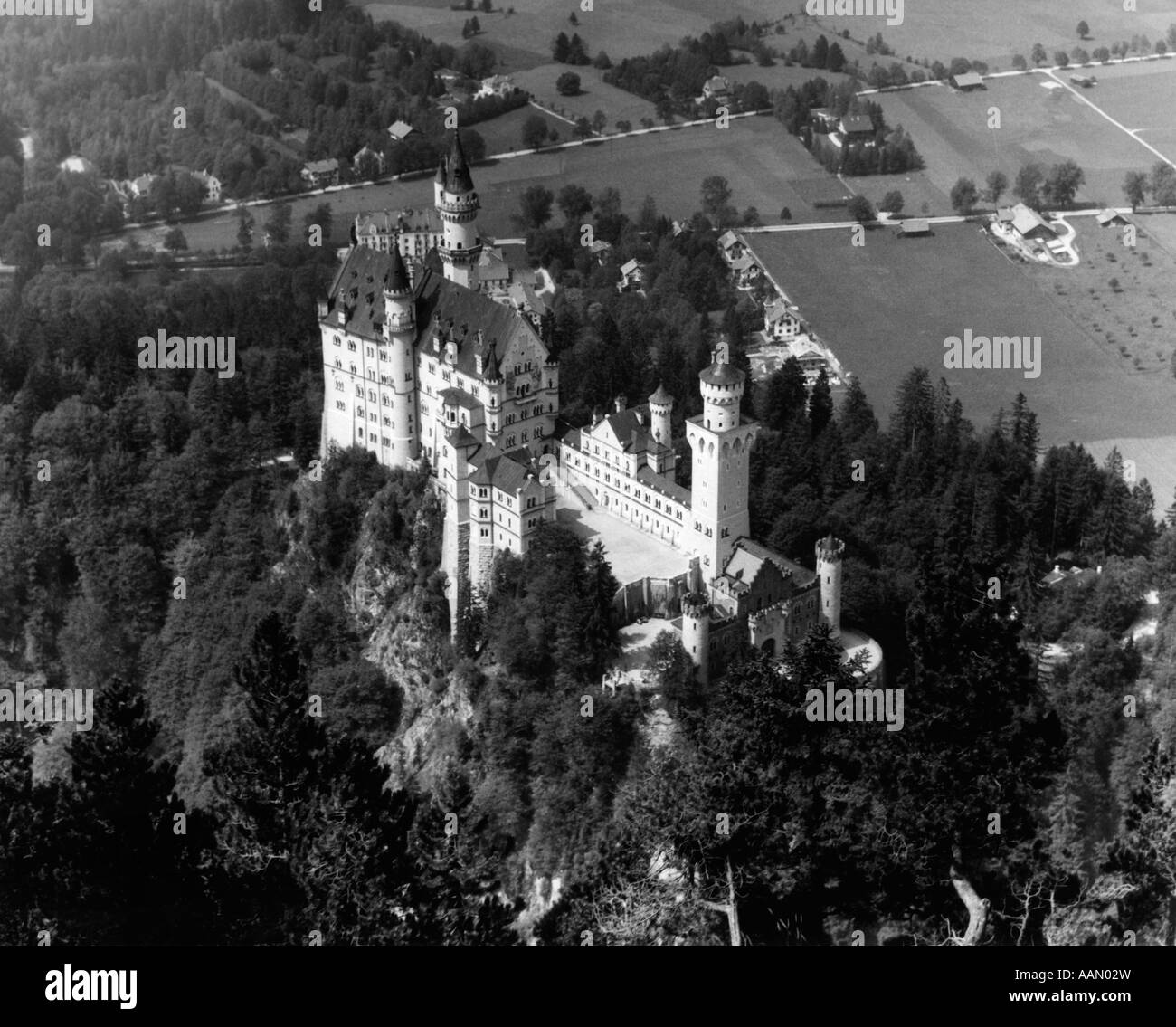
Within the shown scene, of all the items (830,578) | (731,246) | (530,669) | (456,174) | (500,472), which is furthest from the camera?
(731,246)

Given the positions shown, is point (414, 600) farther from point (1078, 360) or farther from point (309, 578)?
point (1078, 360)

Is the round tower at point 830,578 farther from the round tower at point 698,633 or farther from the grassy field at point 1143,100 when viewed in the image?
the grassy field at point 1143,100

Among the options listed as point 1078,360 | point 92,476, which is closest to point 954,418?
point 1078,360

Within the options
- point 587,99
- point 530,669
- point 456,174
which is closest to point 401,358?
point 456,174

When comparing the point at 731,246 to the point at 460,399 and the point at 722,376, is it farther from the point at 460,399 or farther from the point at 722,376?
the point at 722,376

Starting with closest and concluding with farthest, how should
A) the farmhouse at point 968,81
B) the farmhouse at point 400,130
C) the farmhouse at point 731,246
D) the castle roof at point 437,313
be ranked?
the castle roof at point 437,313, the farmhouse at point 968,81, the farmhouse at point 731,246, the farmhouse at point 400,130

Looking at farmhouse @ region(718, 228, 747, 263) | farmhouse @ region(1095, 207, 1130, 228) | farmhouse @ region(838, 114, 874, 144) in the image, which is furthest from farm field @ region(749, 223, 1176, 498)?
farmhouse @ region(838, 114, 874, 144)

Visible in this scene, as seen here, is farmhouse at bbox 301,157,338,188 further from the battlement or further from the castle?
the battlement

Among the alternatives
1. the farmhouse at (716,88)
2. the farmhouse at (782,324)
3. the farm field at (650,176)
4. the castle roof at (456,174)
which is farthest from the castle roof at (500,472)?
the farmhouse at (716,88)
